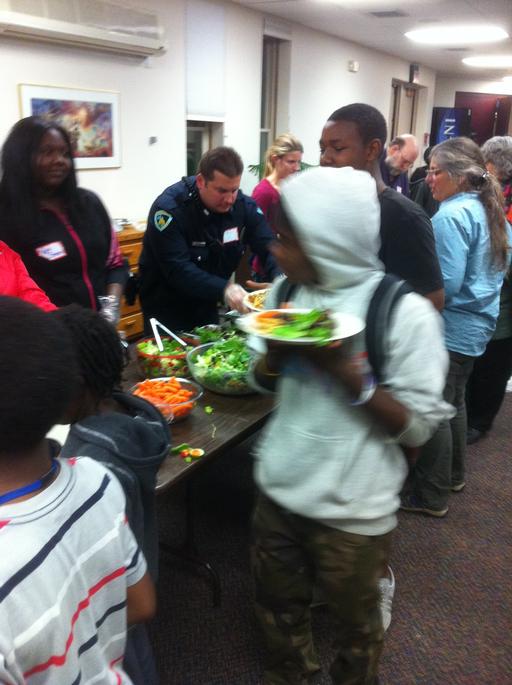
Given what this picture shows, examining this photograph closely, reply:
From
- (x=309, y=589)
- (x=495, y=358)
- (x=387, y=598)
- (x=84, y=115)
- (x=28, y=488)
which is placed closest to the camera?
(x=28, y=488)

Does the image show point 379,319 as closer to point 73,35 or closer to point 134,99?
point 73,35

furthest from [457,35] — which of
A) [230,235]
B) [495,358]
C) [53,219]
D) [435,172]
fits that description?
[53,219]

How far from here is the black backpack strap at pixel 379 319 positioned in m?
1.12

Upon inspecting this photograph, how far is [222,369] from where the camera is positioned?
5.90ft

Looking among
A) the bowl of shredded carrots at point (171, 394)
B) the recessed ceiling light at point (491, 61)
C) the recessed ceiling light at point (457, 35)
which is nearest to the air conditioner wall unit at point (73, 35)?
the bowl of shredded carrots at point (171, 394)

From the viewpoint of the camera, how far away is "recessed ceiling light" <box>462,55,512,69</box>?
9.42 m

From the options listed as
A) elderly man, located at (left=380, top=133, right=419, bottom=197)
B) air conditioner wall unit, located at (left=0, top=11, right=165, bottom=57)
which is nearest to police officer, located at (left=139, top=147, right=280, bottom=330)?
air conditioner wall unit, located at (left=0, top=11, right=165, bottom=57)

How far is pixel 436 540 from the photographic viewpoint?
250 centimetres

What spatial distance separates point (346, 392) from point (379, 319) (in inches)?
6.2

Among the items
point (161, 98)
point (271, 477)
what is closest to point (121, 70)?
point (161, 98)

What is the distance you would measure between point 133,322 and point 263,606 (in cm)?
352

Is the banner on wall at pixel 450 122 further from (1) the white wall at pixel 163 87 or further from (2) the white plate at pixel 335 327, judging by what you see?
(2) the white plate at pixel 335 327

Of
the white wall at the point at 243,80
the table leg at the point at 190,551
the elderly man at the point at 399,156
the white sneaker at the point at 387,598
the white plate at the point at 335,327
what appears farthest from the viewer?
the white wall at the point at 243,80

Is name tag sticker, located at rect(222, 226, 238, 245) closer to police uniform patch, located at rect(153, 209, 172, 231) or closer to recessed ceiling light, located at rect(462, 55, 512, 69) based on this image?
police uniform patch, located at rect(153, 209, 172, 231)
